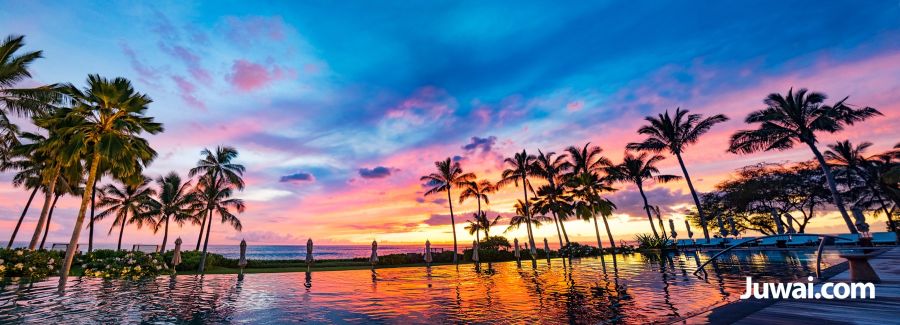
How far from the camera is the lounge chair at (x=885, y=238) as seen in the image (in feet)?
84.3

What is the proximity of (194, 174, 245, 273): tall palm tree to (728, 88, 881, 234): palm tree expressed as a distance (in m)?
48.9

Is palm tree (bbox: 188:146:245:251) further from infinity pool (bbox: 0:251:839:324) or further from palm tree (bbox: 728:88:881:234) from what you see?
palm tree (bbox: 728:88:881:234)

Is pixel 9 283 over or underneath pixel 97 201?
underneath

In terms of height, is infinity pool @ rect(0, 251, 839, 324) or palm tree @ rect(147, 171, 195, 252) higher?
palm tree @ rect(147, 171, 195, 252)

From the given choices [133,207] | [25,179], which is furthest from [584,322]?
[133,207]

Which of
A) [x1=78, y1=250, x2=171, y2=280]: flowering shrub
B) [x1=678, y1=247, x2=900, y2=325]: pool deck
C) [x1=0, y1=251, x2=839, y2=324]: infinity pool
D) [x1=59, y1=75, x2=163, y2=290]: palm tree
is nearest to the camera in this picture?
[x1=678, y1=247, x2=900, y2=325]: pool deck

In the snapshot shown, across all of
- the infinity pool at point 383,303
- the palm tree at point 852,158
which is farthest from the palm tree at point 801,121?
the infinity pool at point 383,303

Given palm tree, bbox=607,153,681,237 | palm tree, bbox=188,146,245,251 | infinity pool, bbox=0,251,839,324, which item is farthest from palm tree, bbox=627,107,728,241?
palm tree, bbox=188,146,245,251

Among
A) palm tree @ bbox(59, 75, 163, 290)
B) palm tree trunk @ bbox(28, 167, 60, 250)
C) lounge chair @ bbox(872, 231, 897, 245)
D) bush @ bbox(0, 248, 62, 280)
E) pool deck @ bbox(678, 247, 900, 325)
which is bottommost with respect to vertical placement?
lounge chair @ bbox(872, 231, 897, 245)

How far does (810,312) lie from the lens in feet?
20.5

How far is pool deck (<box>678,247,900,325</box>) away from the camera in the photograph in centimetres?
566

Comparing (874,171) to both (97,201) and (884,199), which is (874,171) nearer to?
(884,199)

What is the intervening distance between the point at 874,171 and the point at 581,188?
28.8 metres

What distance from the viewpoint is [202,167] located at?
33.2m
